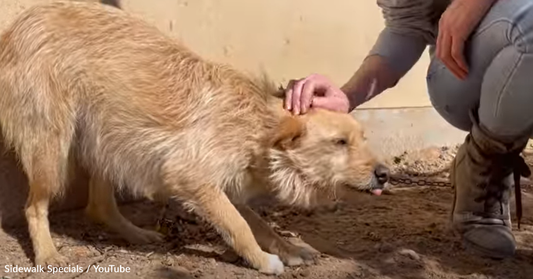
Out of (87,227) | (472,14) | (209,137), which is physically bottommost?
(87,227)

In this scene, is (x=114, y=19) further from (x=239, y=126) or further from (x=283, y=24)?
(x=283, y=24)

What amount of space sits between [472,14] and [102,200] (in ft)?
5.79

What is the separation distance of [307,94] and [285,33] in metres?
1.35

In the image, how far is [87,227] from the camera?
4.01m

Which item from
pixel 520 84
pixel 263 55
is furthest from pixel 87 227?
pixel 520 84

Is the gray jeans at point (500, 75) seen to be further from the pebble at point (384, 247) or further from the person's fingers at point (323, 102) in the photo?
the pebble at point (384, 247)

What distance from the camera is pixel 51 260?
3492 millimetres

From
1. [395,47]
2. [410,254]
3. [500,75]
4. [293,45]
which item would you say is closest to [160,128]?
→ [395,47]

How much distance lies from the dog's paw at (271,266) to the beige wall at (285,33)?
1.29 m

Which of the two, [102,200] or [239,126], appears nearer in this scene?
[239,126]

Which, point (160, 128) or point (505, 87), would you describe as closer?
point (505, 87)

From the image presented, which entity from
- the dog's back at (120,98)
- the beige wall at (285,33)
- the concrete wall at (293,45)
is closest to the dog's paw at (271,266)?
the dog's back at (120,98)

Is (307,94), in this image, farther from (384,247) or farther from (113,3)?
(113,3)

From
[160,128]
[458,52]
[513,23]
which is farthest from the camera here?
[160,128]
